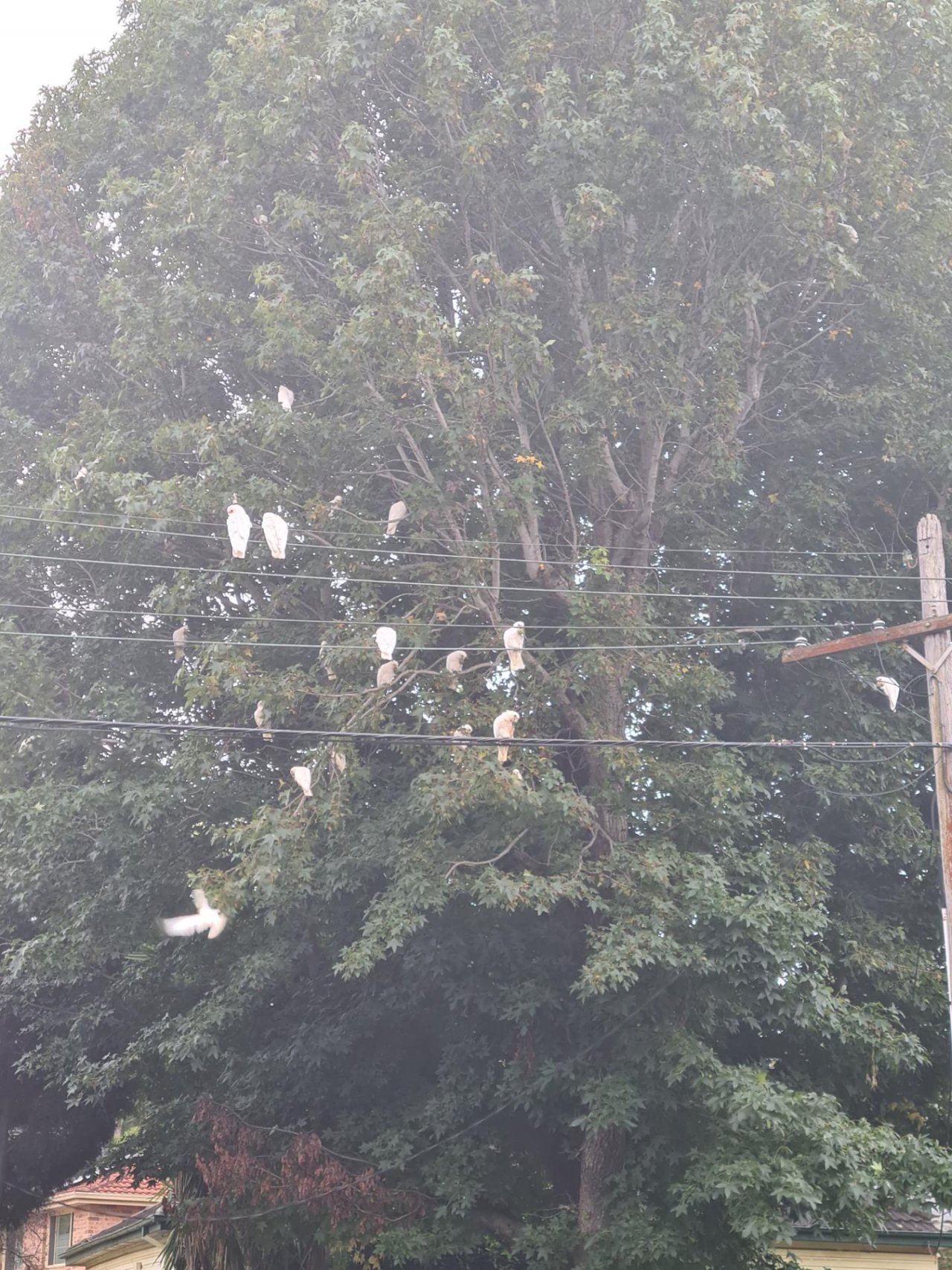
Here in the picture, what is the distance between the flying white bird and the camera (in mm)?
11469

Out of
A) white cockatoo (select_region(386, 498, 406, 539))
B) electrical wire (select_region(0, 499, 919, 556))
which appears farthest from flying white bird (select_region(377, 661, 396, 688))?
electrical wire (select_region(0, 499, 919, 556))

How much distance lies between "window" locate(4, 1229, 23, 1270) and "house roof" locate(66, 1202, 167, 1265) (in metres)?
0.98

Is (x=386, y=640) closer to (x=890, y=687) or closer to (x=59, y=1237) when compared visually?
(x=890, y=687)

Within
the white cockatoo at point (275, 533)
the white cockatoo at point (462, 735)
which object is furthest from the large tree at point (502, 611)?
the white cockatoo at point (275, 533)

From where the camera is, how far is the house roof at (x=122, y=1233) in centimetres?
2000

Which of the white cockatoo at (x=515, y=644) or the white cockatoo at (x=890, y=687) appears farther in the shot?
the white cockatoo at (x=890, y=687)

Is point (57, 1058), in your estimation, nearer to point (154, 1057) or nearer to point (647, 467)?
point (154, 1057)

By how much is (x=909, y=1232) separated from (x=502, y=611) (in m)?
7.18

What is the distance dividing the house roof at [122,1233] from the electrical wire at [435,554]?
26.9 ft

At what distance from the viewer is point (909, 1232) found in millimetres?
13891

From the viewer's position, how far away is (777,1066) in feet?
42.3

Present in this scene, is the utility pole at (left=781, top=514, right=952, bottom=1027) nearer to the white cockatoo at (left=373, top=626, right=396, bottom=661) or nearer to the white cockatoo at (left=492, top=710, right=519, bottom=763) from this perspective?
the white cockatoo at (left=492, top=710, right=519, bottom=763)

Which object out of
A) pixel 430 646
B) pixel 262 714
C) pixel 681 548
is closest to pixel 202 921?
pixel 262 714

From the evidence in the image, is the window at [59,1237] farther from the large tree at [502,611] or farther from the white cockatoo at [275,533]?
the white cockatoo at [275,533]
